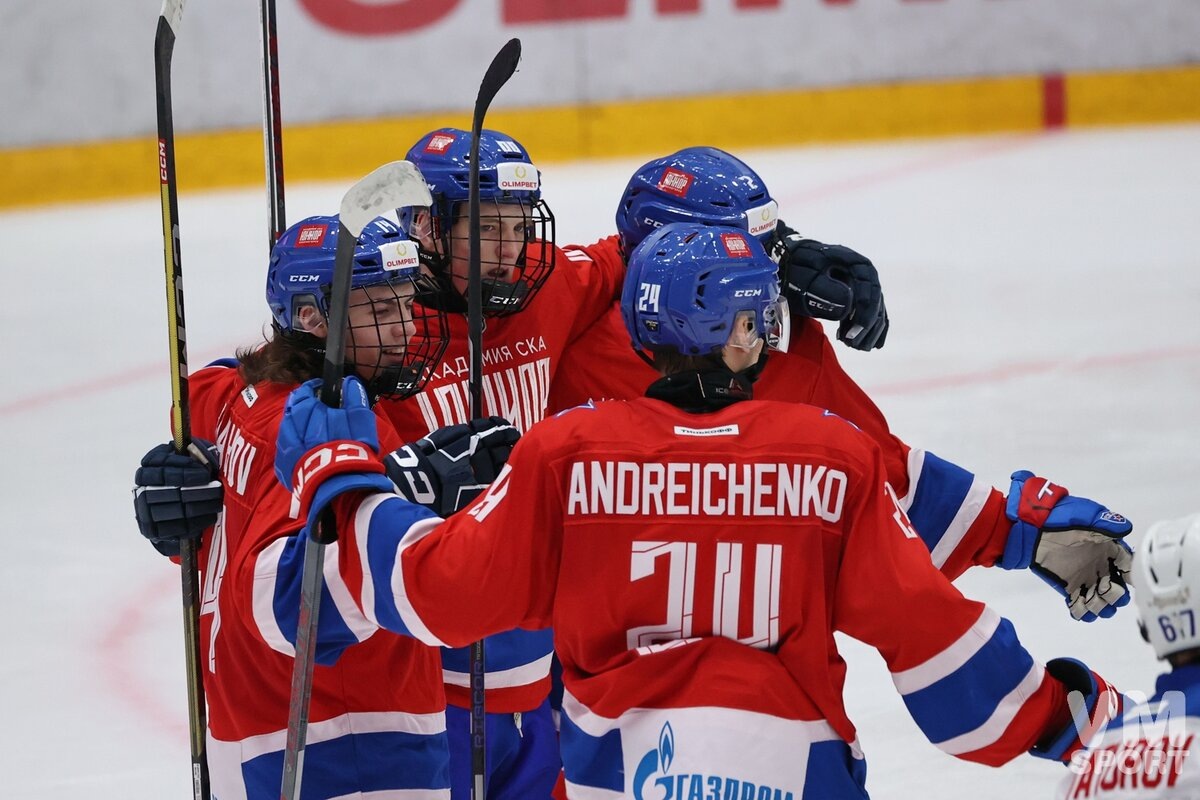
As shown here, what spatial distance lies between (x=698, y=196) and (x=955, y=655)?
3.31ft

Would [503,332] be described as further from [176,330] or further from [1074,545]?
[1074,545]

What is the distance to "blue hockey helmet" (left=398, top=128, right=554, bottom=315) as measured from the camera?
2.80 metres

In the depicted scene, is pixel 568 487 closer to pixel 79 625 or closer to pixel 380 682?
pixel 380 682

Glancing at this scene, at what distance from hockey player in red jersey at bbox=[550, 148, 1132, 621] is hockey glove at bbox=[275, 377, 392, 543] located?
75cm

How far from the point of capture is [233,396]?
8.16ft

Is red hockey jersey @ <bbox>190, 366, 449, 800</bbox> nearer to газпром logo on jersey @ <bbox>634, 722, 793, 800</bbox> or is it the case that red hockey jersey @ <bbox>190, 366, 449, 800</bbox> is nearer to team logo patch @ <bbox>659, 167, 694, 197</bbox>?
газпром logo on jersey @ <bbox>634, 722, 793, 800</bbox>

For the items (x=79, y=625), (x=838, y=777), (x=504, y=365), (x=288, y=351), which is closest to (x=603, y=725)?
(x=838, y=777)

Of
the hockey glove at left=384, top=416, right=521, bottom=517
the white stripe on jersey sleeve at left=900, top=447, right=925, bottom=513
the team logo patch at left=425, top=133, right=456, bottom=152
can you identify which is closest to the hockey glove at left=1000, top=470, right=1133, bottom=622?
the white stripe on jersey sleeve at left=900, top=447, right=925, bottom=513

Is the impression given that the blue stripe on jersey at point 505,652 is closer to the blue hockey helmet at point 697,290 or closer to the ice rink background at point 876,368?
the ice rink background at point 876,368

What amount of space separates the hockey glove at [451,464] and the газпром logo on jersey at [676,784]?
47 centimetres

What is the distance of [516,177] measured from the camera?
2.82 metres

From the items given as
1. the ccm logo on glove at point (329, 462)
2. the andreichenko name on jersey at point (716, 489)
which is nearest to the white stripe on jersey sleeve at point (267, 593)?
the ccm logo on glove at point (329, 462)

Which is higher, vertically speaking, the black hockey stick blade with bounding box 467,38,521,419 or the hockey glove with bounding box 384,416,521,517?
the black hockey stick blade with bounding box 467,38,521,419

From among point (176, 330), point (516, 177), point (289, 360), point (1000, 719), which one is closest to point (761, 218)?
point (516, 177)
